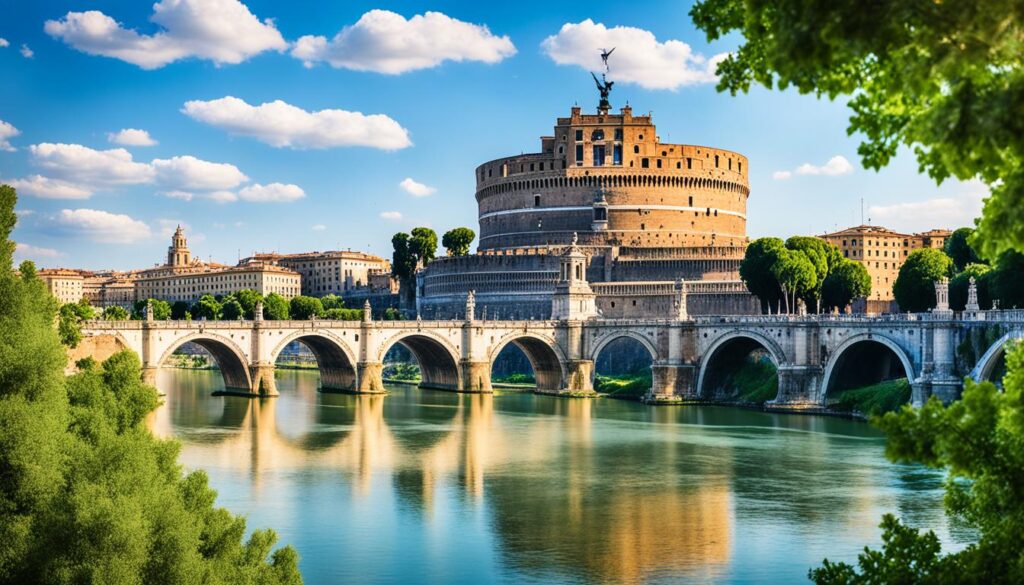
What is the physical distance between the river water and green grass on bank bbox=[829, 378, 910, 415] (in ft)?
3.60

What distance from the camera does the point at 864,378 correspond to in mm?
43750

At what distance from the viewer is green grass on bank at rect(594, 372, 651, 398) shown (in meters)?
52.1

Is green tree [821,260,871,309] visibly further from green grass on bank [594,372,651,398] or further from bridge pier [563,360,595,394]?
bridge pier [563,360,595,394]

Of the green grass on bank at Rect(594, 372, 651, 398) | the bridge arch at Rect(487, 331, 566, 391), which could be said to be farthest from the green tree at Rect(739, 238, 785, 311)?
the bridge arch at Rect(487, 331, 566, 391)

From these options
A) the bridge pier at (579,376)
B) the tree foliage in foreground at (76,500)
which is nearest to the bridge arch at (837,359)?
the bridge pier at (579,376)

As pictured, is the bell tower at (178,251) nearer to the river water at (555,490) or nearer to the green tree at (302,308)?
the green tree at (302,308)

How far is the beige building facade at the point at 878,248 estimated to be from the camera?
7819 cm

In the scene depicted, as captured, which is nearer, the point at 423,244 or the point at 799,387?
the point at 799,387

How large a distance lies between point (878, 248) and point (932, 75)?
253ft

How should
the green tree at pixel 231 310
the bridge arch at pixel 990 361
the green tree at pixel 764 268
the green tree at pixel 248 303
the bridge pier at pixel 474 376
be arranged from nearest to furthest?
1. the bridge arch at pixel 990 361
2. the green tree at pixel 764 268
3. the bridge pier at pixel 474 376
4. the green tree at pixel 231 310
5. the green tree at pixel 248 303

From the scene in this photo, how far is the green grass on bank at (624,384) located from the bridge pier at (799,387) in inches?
352

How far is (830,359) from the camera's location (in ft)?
138

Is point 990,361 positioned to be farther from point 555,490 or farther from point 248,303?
point 248,303

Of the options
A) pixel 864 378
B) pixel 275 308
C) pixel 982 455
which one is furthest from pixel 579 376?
pixel 982 455
